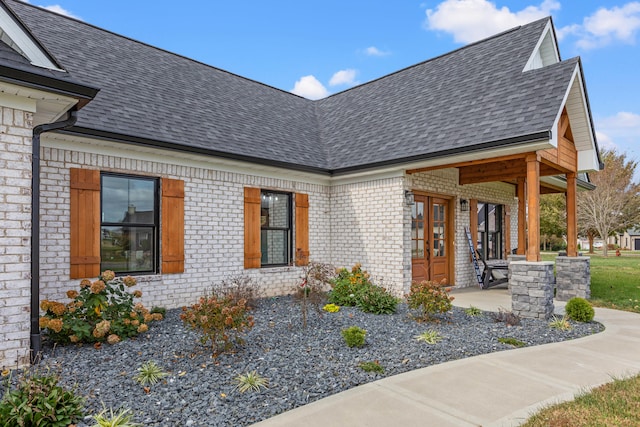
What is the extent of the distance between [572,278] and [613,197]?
945 inches

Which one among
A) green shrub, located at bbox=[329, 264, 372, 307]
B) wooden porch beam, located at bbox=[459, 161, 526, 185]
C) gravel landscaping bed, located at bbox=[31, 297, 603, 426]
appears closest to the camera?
gravel landscaping bed, located at bbox=[31, 297, 603, 426]

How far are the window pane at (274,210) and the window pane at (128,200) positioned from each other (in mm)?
2490

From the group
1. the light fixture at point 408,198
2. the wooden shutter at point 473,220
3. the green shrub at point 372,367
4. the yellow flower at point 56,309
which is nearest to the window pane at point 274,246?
the light fixture at point 408,198

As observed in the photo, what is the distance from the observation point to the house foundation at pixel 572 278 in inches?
337

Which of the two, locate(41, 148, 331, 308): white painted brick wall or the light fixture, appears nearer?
locate(41, 148, 331, 308): white painted brick wall

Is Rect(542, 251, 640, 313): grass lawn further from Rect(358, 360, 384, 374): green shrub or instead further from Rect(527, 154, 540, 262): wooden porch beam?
Rect(358, 360, 384, 374): green shrub

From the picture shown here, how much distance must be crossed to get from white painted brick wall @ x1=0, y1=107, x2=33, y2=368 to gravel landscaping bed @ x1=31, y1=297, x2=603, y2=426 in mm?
Answer: 420

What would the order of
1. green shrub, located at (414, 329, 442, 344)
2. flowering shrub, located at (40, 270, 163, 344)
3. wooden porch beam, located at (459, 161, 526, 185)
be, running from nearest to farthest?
flowering shrub, located at (40, 270, 163, 344), green shrub, located at (414, 329, 442, 344), wooden porch beam, located at (459, 161, 526, 185)

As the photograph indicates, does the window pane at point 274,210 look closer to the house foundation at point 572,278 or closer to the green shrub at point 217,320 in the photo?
the green shrub at point 217,320

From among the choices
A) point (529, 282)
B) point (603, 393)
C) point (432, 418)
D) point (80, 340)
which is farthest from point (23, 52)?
point (529, 282)

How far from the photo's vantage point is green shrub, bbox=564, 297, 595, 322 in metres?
6.38

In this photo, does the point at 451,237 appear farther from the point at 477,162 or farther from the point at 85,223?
the point at 85,223

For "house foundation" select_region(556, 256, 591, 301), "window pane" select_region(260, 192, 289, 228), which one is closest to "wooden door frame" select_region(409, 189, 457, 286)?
"house foundation" select_region(556, 256, 591, 301)

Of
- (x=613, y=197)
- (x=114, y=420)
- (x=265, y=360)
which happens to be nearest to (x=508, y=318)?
(x=265, y=360)
